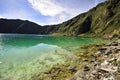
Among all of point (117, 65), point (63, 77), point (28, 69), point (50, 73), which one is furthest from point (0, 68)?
point (117, 65)

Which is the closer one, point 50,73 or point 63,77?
point 63,77

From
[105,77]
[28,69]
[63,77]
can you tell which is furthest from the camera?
[28,69]

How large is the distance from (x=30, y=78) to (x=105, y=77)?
1094 cm

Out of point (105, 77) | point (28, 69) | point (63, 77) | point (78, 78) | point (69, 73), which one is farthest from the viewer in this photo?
point (28, 69)

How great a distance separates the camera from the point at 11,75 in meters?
25.3

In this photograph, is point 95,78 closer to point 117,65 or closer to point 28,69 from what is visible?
point 117,65

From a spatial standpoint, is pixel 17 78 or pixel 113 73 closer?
pixel 113 73

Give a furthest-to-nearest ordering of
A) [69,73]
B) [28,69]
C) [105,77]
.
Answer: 1. [28,69]
2. [69,73]
3. [105,77]

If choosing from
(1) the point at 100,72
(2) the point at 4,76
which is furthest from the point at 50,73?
(1) the point at 100,72

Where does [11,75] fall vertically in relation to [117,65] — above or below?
below

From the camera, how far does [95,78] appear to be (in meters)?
18.9

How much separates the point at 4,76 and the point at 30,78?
4.01 meters

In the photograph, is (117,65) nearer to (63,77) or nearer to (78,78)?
(78,78)

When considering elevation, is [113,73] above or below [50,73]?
above
